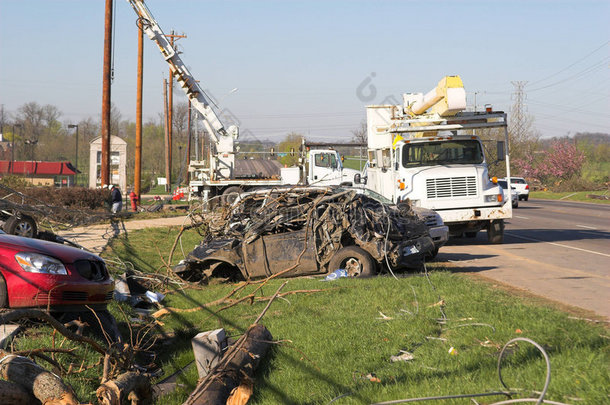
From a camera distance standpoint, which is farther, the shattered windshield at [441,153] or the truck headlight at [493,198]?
the shattered windshield at [441,153]

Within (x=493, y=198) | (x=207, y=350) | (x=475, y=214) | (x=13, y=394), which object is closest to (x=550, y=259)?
(x=475, y=214)

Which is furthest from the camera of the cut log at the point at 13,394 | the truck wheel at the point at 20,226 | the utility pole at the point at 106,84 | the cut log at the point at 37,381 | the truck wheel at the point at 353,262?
the utility pole at the point at 106,84

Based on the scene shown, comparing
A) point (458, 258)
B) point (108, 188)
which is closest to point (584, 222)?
point (458, 258)

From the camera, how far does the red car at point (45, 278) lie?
731 cm

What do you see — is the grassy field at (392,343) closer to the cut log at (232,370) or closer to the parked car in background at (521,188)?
the cut log at (232,370)

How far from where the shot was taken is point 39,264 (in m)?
7.49

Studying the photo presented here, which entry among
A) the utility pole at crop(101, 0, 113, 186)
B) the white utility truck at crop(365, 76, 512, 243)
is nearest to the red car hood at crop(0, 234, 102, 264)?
the white utility truck at crop(365, 76, 512, 243)

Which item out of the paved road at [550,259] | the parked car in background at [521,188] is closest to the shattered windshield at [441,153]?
the paved road at [550,259]

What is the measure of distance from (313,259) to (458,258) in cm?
489

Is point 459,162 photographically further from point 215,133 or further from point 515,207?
point 515,207

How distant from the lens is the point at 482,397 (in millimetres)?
4832

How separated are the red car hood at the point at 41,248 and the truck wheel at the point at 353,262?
15.1ft

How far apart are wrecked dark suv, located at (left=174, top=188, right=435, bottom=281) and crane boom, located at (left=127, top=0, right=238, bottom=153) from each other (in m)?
19.5

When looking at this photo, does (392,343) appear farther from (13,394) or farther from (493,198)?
(493,198)
